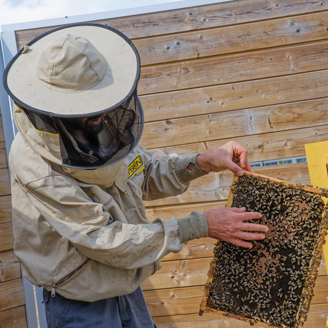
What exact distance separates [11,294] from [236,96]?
302 cm

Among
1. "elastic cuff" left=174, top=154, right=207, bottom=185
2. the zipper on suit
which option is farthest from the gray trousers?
"elastic cuff" left=174, top=154, right=207, bottom=185

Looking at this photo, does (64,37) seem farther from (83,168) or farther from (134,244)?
(134,244)

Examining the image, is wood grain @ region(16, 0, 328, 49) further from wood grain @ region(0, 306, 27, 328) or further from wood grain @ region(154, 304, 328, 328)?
wood grain @ region(154, 304, 328, 328)

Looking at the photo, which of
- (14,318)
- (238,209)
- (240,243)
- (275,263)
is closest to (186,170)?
(238,209)

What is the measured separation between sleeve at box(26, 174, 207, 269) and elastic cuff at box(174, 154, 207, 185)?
2.67ft

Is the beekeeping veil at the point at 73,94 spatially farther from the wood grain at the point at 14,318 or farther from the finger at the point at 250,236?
the wood grain at the point at 14,318

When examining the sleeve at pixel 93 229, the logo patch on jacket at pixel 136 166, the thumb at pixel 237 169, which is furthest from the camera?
the logo patch on jacket at pixel 136 166

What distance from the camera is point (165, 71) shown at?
400 cm

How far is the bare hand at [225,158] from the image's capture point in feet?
8.98

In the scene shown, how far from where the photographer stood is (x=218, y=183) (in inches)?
155

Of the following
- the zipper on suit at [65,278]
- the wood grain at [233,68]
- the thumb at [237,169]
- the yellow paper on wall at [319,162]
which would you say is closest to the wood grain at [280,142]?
the wood grain at [233,68]

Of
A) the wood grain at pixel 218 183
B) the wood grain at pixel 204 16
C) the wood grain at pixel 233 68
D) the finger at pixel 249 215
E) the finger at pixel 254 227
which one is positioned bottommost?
the wood grain at pixel 218 183

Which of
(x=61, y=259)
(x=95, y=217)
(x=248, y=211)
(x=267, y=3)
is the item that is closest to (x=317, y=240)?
(x=248, y=211)

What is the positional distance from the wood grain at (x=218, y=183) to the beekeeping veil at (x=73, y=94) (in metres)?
1.85
